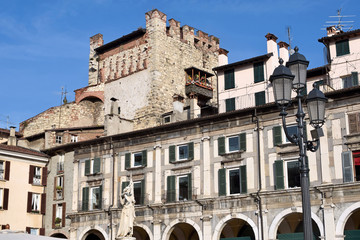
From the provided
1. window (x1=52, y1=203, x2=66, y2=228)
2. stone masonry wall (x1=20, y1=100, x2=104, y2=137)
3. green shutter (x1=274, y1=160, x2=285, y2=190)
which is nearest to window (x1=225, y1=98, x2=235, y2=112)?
green shutter (x1=274, y1=160, x2=285, y2=190)

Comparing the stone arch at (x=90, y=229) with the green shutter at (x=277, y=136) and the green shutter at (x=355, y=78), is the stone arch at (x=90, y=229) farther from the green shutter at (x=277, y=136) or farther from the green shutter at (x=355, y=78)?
the green shutter at (x=355, y=78)

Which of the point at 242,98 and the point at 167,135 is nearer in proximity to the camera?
the point at 167,135

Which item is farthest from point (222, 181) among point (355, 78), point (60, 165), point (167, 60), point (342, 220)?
point (167, 60)

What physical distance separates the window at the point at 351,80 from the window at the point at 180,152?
10792 millimetres

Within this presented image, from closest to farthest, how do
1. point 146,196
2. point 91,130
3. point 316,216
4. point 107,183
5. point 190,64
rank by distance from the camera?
1. point 316,216
2. point 146,196
3. point 107,183
4. point 91,130
5. point 190,64

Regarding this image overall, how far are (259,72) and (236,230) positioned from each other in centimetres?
1197

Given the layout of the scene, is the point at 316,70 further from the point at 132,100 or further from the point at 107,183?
the point at 132,100

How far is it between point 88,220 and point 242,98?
1418 centimetres

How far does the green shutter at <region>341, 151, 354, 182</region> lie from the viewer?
29.3 meters

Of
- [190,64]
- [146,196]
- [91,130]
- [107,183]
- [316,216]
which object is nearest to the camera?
[316,216]

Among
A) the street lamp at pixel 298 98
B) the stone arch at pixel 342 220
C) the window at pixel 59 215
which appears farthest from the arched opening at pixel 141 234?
the street lamp at pixel 298 98

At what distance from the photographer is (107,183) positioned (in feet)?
129

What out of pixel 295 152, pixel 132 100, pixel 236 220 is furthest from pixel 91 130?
pixel 295 152

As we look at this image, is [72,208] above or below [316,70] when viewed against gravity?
below
